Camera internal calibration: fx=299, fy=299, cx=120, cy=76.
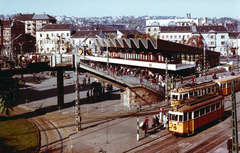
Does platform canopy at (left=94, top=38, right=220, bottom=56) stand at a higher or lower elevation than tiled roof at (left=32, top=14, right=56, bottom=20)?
Result: lower

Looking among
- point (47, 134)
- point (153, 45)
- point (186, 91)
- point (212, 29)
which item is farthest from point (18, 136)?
point (212, 29)

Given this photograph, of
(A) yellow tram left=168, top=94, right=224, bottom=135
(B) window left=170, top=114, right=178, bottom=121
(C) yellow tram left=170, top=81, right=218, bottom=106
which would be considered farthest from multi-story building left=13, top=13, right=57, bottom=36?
(B) window left=170, top=114, right=178, bottom=121

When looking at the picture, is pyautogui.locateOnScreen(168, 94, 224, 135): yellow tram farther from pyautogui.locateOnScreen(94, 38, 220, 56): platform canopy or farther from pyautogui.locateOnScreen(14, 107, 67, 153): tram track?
pyautogui.locateOnScreen(94, 38, 220, 56): platform canopy

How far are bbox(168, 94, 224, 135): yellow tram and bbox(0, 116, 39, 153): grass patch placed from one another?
42.5 feet

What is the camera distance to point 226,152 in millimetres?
23797

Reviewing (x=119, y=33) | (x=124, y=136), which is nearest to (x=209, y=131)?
(x=124, y=136)

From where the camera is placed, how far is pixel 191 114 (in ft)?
92.8

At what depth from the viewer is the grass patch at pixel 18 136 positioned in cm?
2683

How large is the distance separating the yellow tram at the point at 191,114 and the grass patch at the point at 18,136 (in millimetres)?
12948

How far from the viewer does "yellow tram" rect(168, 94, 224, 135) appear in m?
27.8

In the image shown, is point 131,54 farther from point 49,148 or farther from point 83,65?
point 49,148

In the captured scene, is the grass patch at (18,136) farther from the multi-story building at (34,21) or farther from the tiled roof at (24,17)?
the tiled roof at (24,17)

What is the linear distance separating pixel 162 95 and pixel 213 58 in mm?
39340

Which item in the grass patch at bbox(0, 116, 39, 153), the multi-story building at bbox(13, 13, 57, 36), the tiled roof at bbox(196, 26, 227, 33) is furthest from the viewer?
the multi-story building at bbox(13, 13, 57, 36)
